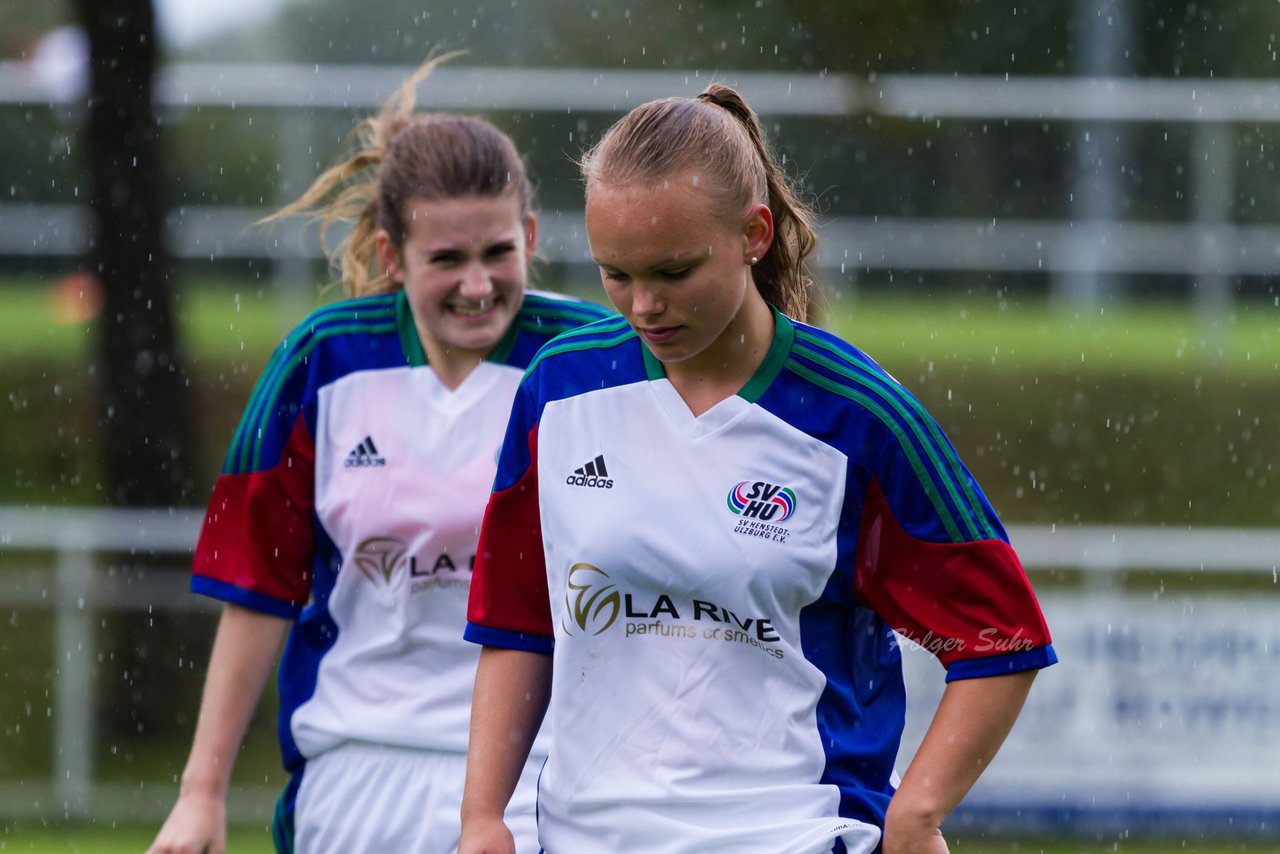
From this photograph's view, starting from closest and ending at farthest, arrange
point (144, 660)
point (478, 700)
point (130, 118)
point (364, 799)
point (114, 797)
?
point (478, 700)
point (364, 799)
point (114, 797)
point (144, 660)
point (130, 118)

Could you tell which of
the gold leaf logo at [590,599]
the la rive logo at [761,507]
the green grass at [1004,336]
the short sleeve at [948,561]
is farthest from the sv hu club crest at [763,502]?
the green grass at [1004,336]

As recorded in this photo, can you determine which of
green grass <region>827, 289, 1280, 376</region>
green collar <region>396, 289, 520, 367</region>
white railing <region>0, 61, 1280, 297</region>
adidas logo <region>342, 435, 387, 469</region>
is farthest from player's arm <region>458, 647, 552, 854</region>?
green grass <region>827, 289, 1280, 376</region>

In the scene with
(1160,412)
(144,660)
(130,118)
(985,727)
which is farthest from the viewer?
(1160,412)

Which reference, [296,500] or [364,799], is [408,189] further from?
[364,799]

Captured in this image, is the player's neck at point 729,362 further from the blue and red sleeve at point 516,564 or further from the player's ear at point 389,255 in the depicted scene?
the player's ear at point 389,255

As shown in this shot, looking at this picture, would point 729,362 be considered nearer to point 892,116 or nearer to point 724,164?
point 724,164

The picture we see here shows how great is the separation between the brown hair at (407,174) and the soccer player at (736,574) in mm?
845

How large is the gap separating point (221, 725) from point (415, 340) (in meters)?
0.89

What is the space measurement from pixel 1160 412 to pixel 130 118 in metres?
6.39

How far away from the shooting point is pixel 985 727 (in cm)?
259

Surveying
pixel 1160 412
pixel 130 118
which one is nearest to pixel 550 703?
pixel 130 118

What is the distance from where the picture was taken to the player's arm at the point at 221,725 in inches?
135

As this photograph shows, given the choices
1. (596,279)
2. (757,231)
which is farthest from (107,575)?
(757,231)

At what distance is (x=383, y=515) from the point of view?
349 centimetres
